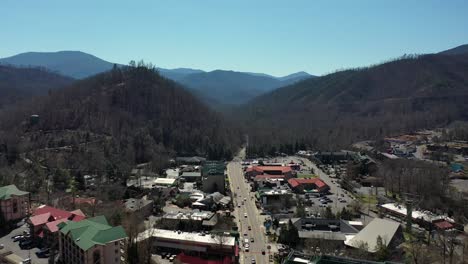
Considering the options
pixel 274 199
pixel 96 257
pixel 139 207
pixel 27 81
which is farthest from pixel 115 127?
Answer: pixel 27 81

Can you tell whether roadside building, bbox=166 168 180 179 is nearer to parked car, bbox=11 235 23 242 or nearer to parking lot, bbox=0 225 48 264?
parking lot, bbox=0 225 48 264

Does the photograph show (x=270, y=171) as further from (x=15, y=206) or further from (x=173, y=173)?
(x=15, y=206)

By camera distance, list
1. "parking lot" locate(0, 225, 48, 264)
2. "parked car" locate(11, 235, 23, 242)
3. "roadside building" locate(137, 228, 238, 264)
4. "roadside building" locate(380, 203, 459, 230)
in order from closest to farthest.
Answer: "parking lot" locate(0, 225, 48, 264) < "roadside building" locate(137, 228, 238, 264) < "parked car" locate(11, 235, 23, 242) < "roadside building" locate(380, 203, 459, 230)

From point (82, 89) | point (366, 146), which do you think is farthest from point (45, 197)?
point (366, 146)

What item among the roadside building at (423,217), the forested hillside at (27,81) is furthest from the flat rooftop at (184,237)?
the forested hillside at (27,81)

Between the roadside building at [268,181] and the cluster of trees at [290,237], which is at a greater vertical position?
the roadside building at [268,181]

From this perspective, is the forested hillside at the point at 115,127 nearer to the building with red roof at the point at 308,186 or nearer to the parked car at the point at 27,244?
the parked car at the point at 27,244

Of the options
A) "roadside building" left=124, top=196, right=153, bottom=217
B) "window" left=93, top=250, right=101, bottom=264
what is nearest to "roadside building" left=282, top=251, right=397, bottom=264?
"window" left=93, top=250, right=101, bottom=264
